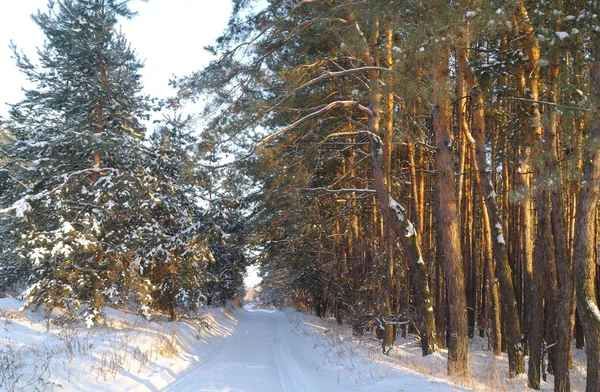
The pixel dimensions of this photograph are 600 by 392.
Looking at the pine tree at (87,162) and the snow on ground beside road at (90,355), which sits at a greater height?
the pine tree at (87,162)

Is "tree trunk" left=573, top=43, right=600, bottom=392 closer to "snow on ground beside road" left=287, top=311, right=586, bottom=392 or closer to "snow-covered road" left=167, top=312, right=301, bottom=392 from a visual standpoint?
"snow on ground beside road" left=287, top=311, right=586, bottom=392

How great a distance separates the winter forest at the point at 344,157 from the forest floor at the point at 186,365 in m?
0.72

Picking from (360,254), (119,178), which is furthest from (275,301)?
(119,178)

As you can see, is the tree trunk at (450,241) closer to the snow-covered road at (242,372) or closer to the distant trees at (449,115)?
the distant trees at (449,115)

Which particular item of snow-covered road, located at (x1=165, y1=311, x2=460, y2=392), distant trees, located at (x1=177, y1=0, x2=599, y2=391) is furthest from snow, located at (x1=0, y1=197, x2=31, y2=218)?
snow-covered road, located at (x1=165, y1=311, x2=460, y2=392)

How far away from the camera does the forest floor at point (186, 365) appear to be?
6575mm

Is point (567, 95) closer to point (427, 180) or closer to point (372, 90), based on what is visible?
point (372, 90)

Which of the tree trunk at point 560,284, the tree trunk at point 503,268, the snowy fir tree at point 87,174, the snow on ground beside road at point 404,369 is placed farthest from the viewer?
the snowy fir tree at point 87,174

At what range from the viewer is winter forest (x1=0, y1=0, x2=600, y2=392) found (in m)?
7.27

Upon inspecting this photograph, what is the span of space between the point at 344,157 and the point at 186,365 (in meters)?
9.57

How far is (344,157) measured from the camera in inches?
639

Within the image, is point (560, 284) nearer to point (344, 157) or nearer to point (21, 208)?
point (344, 157)

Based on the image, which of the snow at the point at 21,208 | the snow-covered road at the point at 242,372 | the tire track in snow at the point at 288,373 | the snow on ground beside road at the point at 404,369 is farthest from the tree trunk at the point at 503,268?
the snow at the point at 21,208

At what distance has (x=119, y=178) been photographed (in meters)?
12.9
